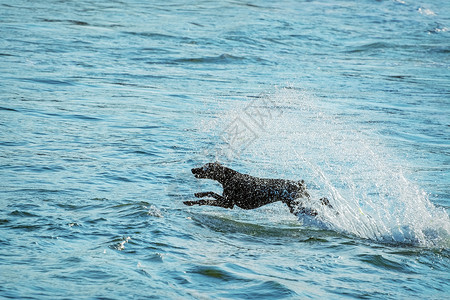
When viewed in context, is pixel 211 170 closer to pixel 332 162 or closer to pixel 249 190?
pixel 249 190

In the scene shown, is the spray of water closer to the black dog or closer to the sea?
the sea

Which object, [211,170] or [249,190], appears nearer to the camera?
[249,190]

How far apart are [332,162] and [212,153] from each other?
1.94 meters

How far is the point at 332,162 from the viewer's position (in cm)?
1136

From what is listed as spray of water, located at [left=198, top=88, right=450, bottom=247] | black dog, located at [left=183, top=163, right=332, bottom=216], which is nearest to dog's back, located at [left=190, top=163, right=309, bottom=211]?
black dog, located at [left=183, top=163, right=332, bottom=216]

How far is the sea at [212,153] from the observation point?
21.4 feet

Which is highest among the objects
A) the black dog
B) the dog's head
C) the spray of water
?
the dog's head

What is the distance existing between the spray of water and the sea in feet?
0.12

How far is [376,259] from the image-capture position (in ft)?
23.2

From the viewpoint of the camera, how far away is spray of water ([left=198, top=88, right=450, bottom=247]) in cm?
792

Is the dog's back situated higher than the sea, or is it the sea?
the dog's back

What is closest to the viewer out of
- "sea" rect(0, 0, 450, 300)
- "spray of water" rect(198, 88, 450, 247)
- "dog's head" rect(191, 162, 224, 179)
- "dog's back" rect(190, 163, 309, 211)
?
"sea" rect(0, 0, 450, 300)

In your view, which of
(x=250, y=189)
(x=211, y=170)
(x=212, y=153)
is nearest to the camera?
(x=250, y=189)

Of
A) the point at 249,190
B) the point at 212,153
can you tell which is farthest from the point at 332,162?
the point at 249,190
